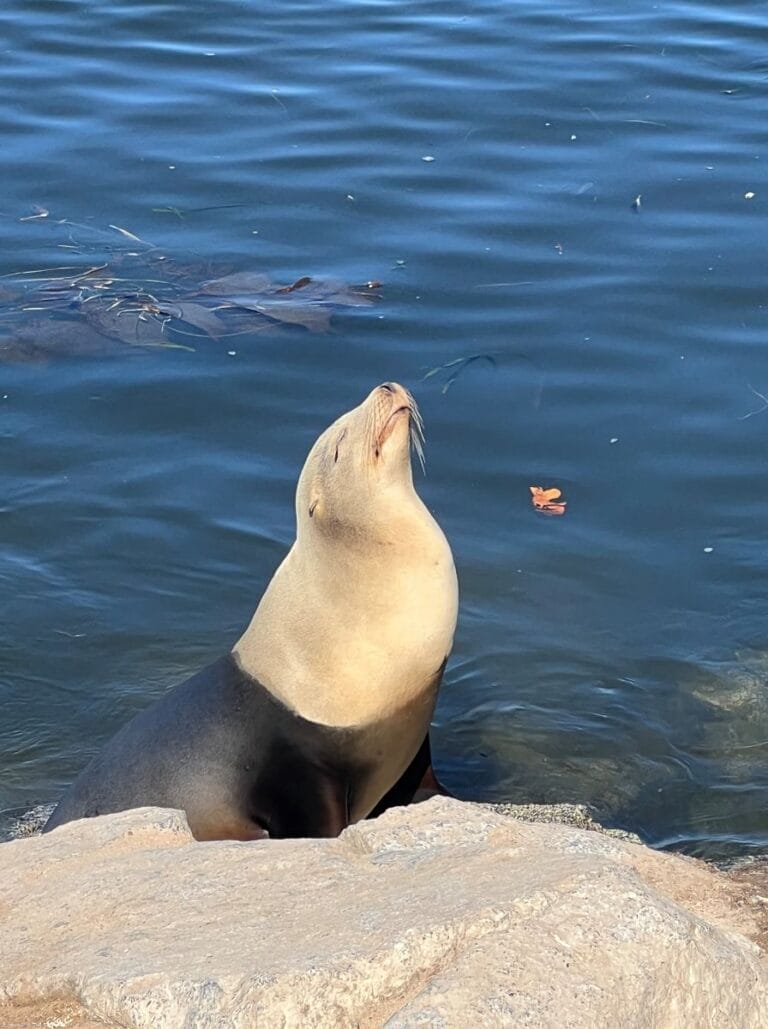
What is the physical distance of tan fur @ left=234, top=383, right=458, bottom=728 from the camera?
5387 mm

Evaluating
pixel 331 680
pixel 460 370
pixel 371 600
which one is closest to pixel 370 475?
pixel 371 600

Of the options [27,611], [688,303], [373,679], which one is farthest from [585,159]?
[373,679]

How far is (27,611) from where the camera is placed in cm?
769

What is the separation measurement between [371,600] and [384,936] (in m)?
2.16

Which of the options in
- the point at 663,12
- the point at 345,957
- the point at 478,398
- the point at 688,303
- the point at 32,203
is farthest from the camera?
the point at 663,12

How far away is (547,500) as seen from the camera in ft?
27.2

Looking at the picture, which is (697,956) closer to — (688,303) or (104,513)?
(104,513)

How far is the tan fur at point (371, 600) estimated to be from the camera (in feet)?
17.7

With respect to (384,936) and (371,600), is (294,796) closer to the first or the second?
(371,600)

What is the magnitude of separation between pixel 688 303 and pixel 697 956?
7090 millimetres

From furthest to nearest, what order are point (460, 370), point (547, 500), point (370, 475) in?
point (460, 370)
point (547, 500)
point (370, 475)

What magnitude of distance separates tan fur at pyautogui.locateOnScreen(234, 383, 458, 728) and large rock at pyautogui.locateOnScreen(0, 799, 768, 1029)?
132cm

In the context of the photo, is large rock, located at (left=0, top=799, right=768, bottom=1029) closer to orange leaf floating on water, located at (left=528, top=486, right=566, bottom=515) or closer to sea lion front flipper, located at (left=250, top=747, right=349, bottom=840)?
sea lion front flipper, located at (left=250, top=747, right=349, bottom=840)

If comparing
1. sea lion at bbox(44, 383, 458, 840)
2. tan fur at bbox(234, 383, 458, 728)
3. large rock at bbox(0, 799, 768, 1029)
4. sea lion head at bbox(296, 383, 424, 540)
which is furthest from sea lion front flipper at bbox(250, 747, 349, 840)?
large rock at bbox(0, 799, 768, 1029)
